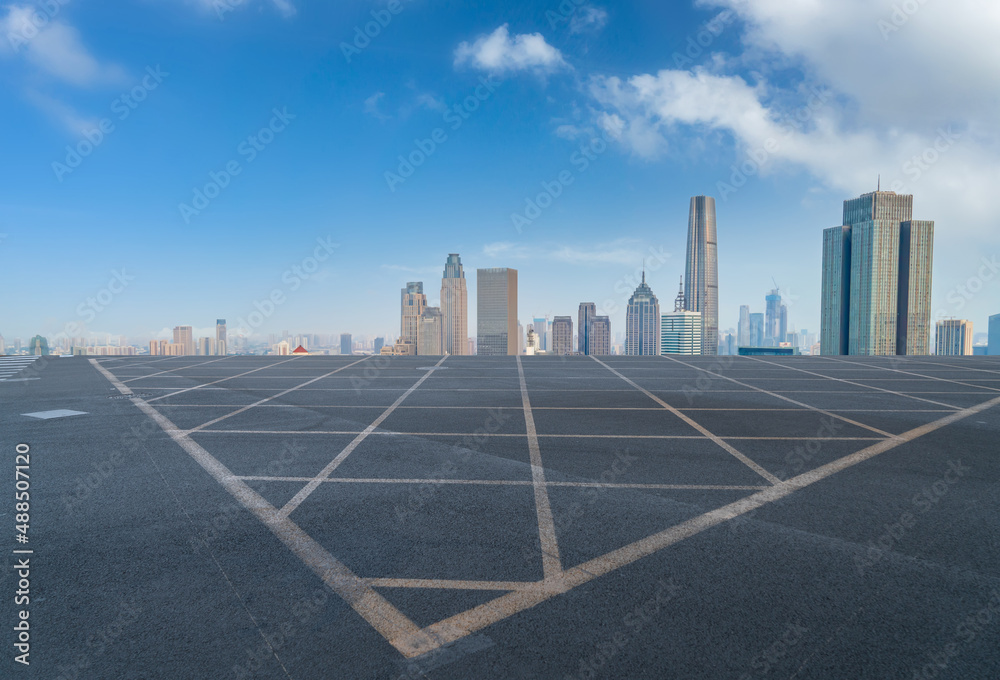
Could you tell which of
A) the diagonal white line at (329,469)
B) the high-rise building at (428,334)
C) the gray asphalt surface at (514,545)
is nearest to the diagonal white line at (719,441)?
the gray asphalt surface at (514,545)

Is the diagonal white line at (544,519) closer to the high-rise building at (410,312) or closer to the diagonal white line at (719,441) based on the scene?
the diagonal white line at (719,441)

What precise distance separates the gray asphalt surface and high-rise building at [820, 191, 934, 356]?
513 ft

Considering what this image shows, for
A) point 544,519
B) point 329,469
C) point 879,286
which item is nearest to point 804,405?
point 544,519

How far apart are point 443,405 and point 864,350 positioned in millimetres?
177192

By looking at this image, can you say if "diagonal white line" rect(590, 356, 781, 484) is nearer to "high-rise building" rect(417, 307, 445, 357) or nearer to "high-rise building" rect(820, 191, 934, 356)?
"high-rise building" rect(417, 307, 445, 357)

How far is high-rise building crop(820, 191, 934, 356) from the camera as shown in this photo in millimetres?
146625

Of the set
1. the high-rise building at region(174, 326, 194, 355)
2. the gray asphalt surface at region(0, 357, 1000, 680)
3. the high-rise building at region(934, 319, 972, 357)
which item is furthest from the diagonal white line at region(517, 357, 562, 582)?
the high-rise building at region(934, 319, 972, 357)

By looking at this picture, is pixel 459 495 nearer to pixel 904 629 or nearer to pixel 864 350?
pixel 904 629

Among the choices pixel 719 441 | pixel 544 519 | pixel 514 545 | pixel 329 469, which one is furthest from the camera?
pixel 719 441

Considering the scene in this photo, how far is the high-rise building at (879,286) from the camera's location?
14662cm

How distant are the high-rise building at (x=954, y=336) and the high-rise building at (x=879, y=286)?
595 centimetres

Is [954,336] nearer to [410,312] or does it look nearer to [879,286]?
[879,286]

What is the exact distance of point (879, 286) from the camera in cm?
14888

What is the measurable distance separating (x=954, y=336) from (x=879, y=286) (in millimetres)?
24763
